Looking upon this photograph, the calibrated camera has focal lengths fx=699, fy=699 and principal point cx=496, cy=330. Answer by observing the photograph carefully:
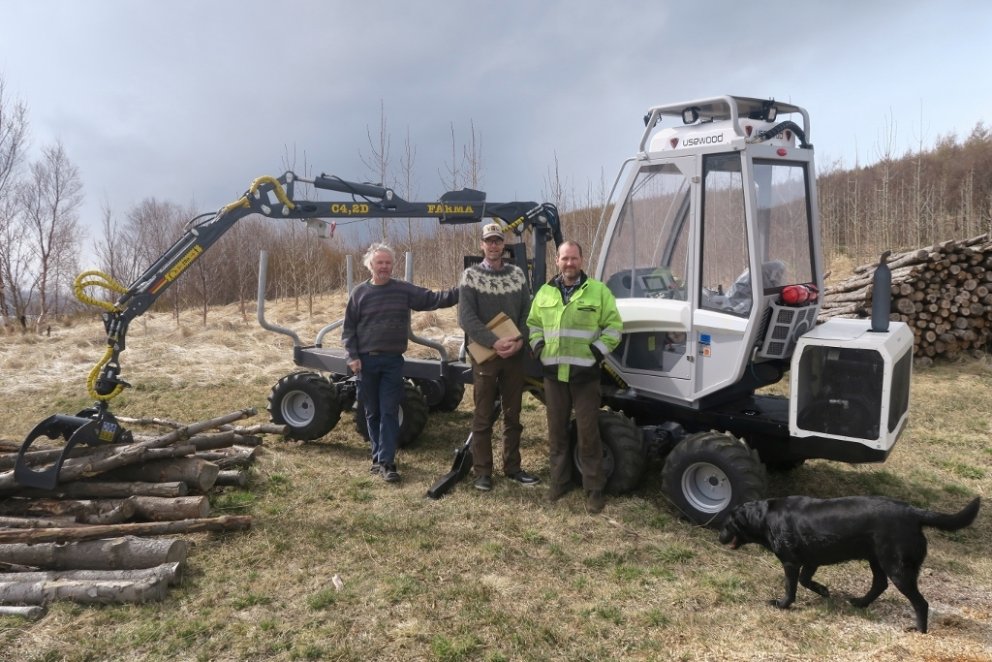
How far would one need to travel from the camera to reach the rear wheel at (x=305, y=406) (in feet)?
22.3

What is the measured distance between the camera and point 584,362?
498 centimetres

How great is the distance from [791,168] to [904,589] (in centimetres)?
289

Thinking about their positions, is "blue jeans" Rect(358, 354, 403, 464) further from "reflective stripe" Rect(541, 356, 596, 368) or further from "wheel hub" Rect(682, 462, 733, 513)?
"wheel hub" Rect(682, 462, 733, 513)

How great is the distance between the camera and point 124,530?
439 centimetres

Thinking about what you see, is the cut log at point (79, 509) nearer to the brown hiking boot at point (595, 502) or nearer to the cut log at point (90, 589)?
the cut log at point (90, 589)

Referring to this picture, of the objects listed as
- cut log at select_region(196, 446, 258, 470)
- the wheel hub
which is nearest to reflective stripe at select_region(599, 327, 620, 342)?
the wheel hub

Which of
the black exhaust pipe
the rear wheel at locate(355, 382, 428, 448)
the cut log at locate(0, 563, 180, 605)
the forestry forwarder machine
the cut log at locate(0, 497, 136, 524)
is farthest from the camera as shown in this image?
the rear wheel at locate(355, 382, 428, 448)

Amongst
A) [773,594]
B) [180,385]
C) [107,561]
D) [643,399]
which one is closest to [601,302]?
[643,399]

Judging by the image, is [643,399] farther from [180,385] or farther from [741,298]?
[180,385]

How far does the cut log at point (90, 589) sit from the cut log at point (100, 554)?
0.19 metres

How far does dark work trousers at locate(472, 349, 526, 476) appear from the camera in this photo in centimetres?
548

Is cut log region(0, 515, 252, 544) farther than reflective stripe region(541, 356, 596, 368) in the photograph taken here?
No

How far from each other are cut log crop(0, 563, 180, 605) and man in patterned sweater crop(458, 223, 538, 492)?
2.45 metres

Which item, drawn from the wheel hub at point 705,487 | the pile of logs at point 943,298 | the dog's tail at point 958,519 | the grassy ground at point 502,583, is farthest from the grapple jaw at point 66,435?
the pile of logs at point 943,298
